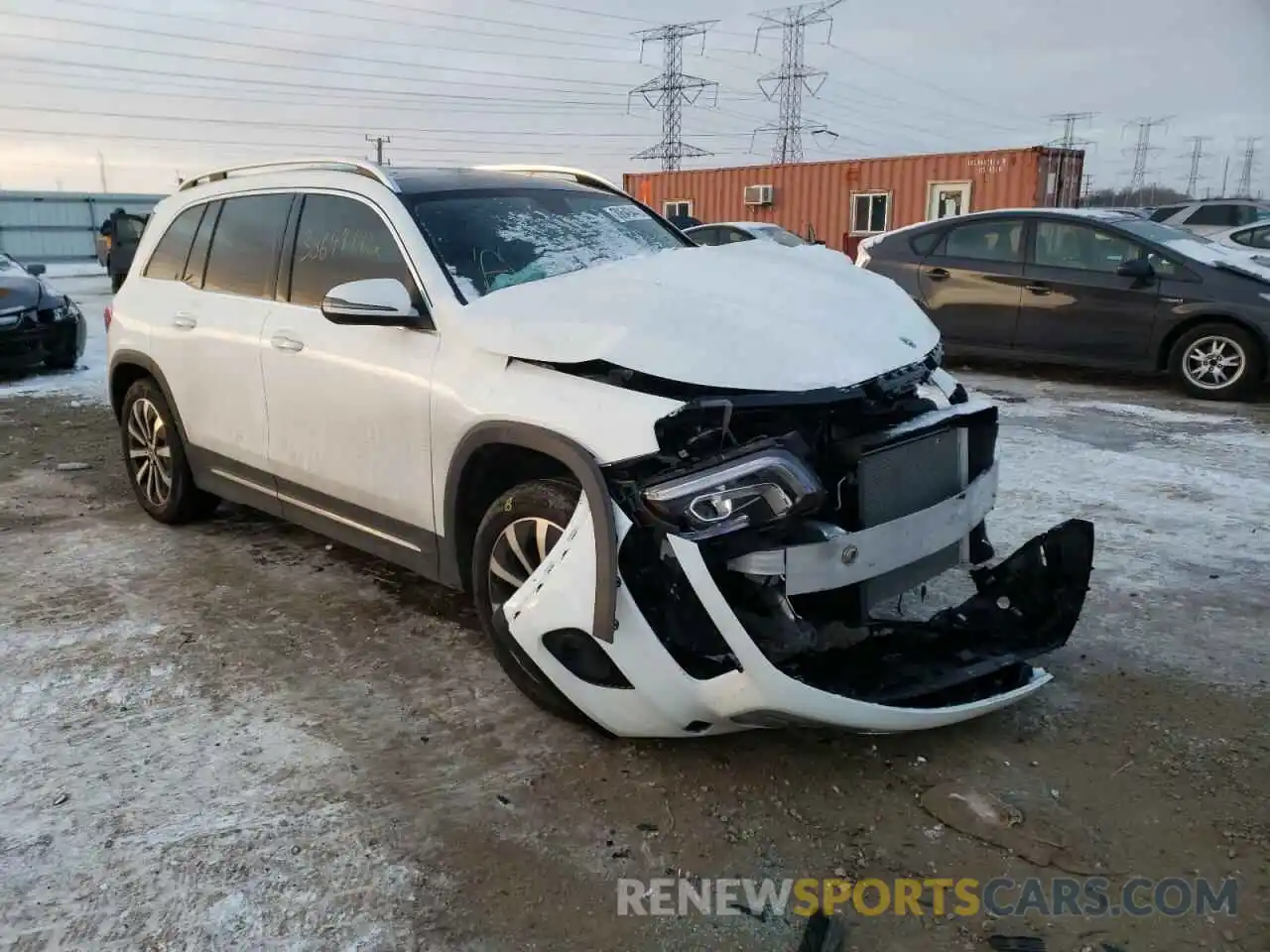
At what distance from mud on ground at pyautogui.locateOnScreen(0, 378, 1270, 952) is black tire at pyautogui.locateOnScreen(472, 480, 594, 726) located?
0.13 m

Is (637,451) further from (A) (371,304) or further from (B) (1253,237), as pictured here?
(B) (1253,237)

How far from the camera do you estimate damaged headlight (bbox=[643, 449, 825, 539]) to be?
8.58 feet

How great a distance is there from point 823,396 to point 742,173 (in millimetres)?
22609

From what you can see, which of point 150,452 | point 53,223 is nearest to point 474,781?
point 150,452

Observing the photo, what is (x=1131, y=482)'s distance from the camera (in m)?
5.75

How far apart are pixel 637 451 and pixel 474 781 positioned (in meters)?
1.10

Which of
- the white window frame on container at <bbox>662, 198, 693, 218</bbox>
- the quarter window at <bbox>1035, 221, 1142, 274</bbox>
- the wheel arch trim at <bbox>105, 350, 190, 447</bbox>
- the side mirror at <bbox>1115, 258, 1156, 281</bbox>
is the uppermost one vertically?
the white window frame on container at <bbox>662, 198, 693, 218</bbox>

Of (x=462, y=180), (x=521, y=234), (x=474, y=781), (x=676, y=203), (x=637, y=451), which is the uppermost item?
(x=676, y=203)

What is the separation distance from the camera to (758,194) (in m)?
23.6

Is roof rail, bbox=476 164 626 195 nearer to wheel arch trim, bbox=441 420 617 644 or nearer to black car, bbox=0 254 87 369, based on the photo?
wheel arch trim, bbox=441 420 617 644

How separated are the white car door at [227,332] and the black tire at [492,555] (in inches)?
62.9

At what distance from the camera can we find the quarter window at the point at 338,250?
3732 mm

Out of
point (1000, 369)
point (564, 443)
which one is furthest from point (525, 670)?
point (1000, 369)

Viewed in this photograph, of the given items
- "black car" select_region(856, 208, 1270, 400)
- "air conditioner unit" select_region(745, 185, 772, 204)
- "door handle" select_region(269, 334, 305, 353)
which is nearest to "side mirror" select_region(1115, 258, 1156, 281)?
"black car" select_region(856, 208, 1270, 400)
